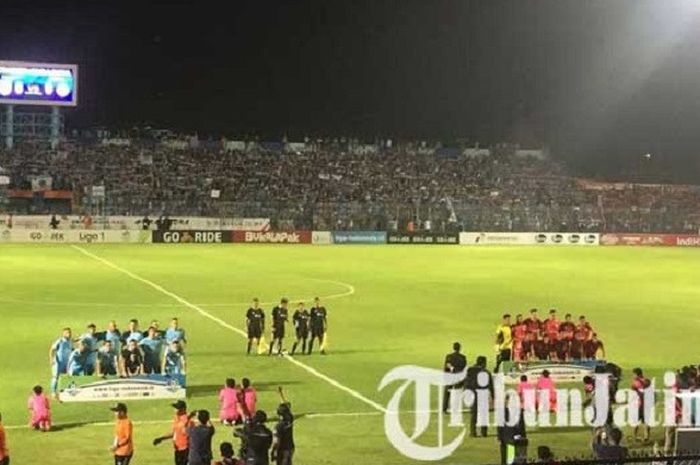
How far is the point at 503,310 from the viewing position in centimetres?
3531

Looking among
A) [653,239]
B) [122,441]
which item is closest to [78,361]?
[122,441]

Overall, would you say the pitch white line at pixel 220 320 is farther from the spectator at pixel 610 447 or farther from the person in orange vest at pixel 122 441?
the person in orange vest at pixel 122 441

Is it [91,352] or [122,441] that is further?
[91,352]

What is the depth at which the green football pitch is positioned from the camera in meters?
17.8

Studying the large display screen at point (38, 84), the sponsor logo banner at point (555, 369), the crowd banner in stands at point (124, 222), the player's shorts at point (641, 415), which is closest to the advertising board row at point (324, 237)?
the crowd banner in stands at point (124, 222)

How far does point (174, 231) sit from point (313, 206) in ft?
34.9

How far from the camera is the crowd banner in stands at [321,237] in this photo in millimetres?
70750

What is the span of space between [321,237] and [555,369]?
4990cm

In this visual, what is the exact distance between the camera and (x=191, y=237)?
68000 millimetres

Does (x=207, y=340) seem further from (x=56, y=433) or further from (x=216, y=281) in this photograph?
(x=216, y=281)

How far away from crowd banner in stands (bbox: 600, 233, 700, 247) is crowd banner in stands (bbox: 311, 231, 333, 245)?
63.2 feet

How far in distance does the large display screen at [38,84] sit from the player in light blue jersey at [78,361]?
192ft

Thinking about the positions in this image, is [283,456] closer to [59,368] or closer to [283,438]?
[283,438]

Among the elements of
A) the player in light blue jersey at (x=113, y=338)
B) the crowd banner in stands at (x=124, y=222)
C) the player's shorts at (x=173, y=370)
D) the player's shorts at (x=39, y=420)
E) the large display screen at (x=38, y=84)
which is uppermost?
the large display screen at (x=38, y=84)
